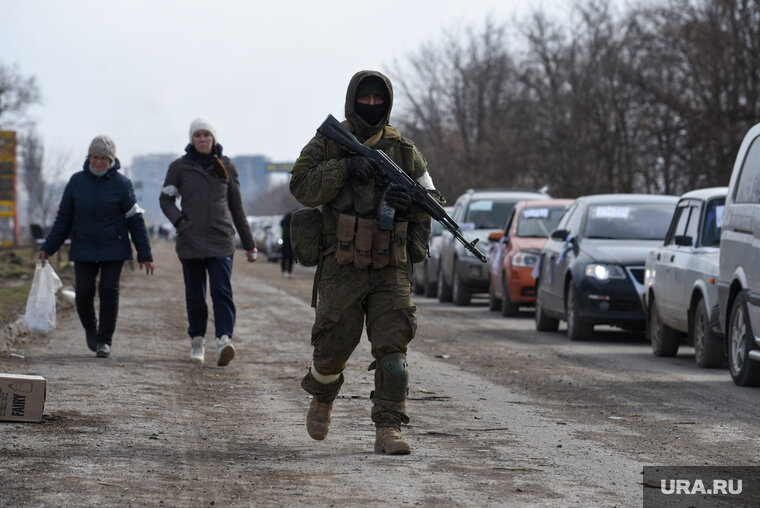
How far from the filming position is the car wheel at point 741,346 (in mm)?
10422

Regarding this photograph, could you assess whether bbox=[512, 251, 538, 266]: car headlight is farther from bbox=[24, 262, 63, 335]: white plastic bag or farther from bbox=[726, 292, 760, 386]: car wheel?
bbox=[24, 262, 63, 335]: white plastic bag

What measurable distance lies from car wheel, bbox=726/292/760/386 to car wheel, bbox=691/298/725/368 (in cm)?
90

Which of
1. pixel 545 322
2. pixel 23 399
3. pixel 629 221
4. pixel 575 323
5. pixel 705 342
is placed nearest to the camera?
pixel 23 399

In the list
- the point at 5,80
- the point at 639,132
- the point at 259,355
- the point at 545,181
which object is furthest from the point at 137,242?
the point at 5,80

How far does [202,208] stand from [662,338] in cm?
479

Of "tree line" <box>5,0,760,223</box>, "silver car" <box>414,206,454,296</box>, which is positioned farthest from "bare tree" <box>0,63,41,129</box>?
"silver car" <box>414,206,454,296</box>

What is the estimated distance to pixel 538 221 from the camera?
66.9 ft

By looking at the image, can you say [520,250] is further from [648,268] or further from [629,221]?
[648,268]

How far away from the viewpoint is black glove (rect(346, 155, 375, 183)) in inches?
263

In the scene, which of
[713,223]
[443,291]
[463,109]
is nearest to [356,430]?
[713,223]

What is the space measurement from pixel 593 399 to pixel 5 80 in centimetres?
5302

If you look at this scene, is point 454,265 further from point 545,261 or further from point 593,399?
point 593,399

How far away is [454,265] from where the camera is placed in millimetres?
23672

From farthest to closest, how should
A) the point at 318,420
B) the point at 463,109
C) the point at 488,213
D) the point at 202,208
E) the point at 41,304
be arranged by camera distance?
the point at 463,109, the point at 488,213, the point at 41,304, the point at 202,208, the point at 318,420
